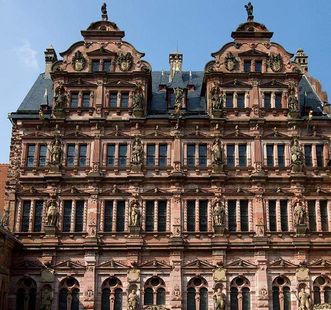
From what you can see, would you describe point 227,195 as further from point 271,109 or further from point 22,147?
point 22,147

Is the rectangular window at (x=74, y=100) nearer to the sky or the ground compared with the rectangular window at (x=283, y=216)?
nearer to the sky

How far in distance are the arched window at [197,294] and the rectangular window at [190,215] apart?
3579 mm

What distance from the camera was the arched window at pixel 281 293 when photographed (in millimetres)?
36031

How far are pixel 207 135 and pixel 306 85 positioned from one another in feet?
37.2

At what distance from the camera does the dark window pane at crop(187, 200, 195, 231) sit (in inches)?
1481

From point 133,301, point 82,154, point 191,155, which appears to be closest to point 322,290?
point 133,301

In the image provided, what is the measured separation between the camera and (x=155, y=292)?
36250mm

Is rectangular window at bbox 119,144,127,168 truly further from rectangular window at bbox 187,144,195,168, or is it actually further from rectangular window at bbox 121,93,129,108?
rectangular window at bbox 187,144,195,168

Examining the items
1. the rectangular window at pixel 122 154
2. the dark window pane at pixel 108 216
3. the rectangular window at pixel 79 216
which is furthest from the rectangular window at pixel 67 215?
the rectangular window at pixel 122 154

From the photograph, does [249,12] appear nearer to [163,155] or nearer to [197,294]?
[163,155]

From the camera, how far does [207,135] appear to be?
39.6m

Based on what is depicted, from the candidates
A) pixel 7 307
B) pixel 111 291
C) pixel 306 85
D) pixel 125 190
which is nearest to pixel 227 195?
pixel 125 190

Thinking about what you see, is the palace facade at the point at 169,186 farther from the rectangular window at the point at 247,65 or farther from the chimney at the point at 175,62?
the chimney at the point at 175,62

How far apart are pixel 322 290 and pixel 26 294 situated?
2025cm
